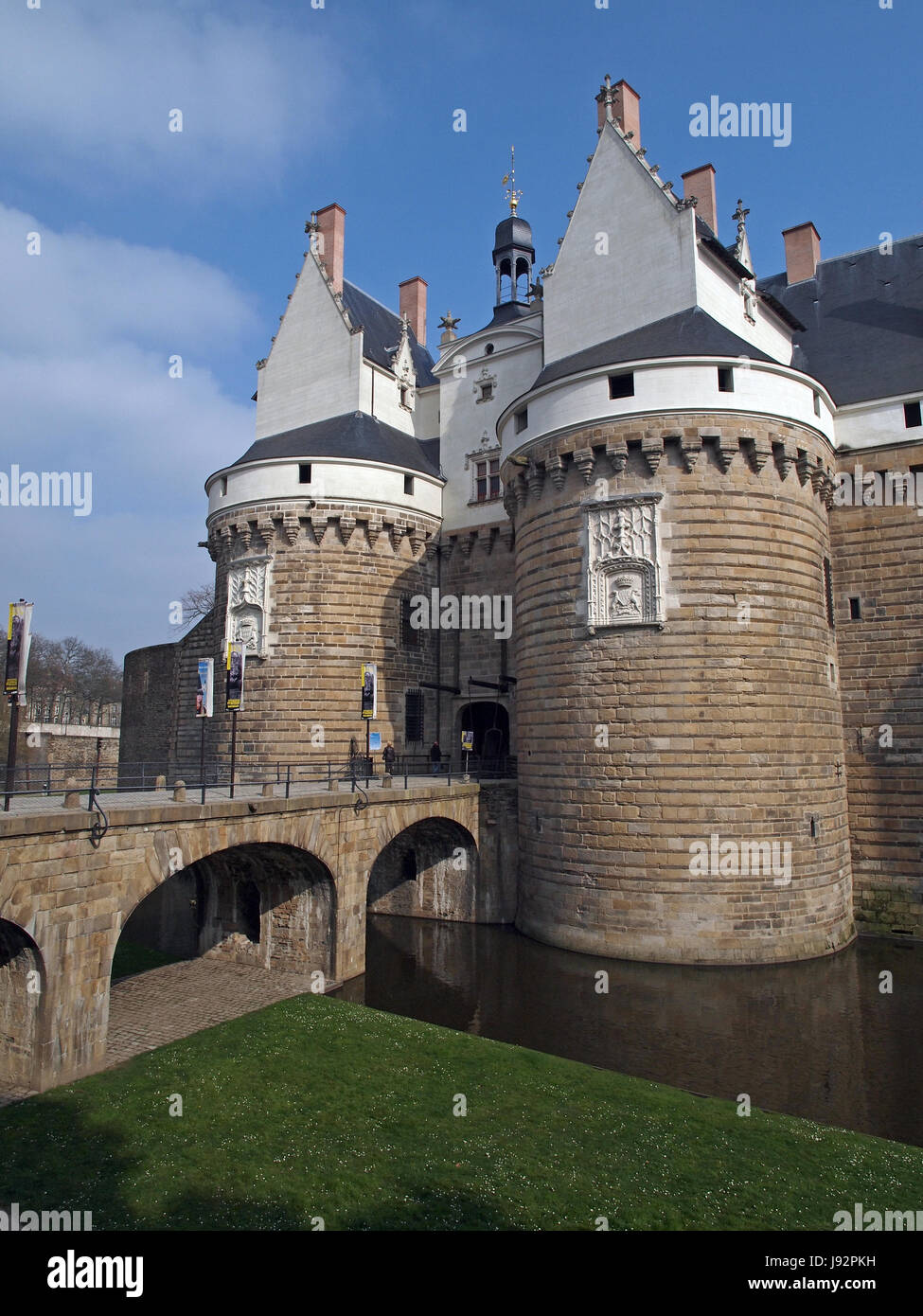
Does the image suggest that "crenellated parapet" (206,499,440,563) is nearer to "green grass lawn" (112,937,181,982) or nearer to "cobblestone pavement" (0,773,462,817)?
"cobblestone pavement" (0,773,462,817)

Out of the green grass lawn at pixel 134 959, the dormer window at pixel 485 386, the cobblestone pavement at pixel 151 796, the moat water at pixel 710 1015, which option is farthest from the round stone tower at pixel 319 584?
the moat water at pixel 710 1015

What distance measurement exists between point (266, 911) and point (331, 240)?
90.3 feet

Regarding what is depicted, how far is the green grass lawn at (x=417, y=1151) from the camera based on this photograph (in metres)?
9.11

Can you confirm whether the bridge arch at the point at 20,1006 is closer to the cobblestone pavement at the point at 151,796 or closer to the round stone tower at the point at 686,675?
the cobblestone pavement at the point at 151,796

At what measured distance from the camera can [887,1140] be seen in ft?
36.6

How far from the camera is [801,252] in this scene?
31766mm

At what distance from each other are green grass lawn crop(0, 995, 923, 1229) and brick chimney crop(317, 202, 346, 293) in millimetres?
30399

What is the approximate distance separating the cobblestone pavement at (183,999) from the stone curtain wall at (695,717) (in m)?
7.95

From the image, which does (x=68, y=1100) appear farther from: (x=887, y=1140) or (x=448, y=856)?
(x=448, y=856)

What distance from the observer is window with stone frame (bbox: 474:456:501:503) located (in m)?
31.2
